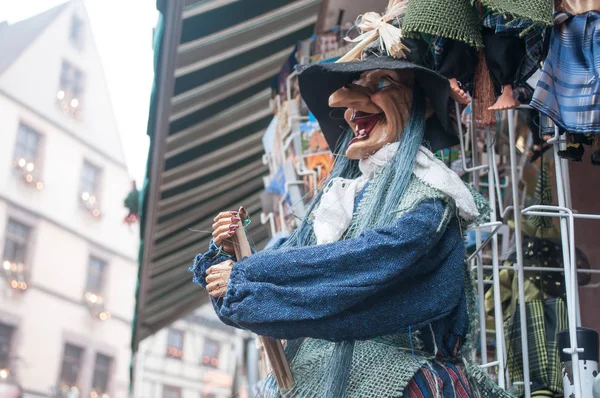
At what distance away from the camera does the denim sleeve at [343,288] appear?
84.4 inches

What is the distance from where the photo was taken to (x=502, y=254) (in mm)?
3795

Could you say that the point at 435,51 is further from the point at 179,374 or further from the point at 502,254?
the point at 179,374

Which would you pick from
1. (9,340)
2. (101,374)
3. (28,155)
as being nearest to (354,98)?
(9,340)

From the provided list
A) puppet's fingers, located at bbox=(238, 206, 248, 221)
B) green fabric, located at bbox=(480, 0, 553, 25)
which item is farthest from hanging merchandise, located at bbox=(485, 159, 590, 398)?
puppet's fingers, located at bbox=(238, 206, 248, 221)

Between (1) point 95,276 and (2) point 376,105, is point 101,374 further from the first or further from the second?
(2) point 376,105

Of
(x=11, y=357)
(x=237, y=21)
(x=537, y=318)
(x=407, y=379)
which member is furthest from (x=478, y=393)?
(x=11, y=357)

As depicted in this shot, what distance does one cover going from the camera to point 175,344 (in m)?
27.8

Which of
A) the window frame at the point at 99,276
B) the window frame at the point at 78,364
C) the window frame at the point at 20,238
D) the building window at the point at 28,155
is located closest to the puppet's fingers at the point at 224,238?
the window frame at the point at 20,238

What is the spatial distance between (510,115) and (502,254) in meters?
0.96

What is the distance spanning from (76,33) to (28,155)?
5986mm

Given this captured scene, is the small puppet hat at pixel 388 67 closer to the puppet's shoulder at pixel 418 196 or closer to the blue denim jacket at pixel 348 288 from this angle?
the puppet's shoulder at pixel 418 196

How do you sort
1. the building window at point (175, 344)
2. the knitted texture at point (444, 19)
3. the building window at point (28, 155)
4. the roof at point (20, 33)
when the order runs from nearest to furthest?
the knitted texture at point (444, 19)
the building window at point (28, 155)
the roof at point (20, 33)
the building window at point (175, 344)

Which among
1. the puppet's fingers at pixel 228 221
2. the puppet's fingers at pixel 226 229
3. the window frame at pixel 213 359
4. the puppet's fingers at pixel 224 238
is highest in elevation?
the window frame at pixel 213 359

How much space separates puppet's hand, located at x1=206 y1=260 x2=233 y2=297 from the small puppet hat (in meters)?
0.67
